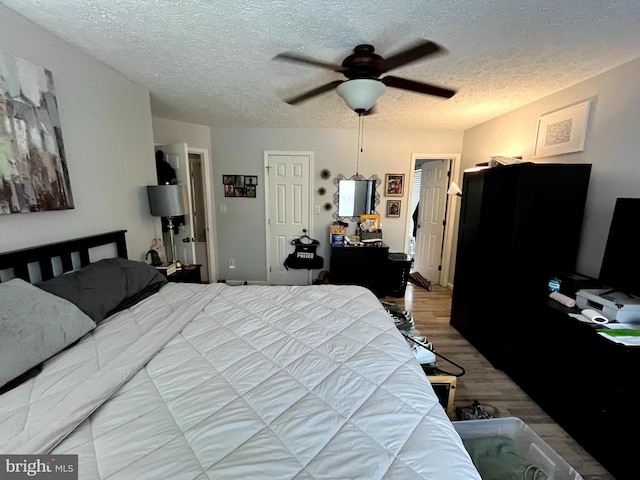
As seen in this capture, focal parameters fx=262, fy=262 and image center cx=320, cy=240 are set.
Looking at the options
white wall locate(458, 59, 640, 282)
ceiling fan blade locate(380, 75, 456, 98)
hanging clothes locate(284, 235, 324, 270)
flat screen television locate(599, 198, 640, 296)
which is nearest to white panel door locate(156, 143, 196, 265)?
hanging clothes locate(284, 235, 324, 270)

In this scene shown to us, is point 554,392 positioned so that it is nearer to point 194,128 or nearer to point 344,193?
point 344,193

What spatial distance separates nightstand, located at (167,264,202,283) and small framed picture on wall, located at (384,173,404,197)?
2.95 meters

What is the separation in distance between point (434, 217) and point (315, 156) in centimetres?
225

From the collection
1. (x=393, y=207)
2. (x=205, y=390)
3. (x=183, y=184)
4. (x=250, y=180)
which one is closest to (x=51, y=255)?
(x=205, y=390)

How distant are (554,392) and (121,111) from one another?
3.94 meters

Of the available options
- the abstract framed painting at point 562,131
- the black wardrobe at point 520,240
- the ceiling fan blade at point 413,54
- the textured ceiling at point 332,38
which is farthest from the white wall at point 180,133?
the abstract framed painting at point 562,131

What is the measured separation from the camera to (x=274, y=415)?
90cm

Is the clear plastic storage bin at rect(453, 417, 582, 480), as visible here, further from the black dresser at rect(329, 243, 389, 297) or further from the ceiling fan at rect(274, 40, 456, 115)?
the black dresser at rect(329, 243, 389, 297)

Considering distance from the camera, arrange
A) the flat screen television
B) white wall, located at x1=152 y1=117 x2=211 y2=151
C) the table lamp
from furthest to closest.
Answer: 1. white wall, located at x1=152 y1=117 x2=211 y2=151
2. the table lamp
3. the flat screen television

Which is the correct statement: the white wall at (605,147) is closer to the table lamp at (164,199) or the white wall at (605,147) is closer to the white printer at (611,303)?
the white printer at (611,303)

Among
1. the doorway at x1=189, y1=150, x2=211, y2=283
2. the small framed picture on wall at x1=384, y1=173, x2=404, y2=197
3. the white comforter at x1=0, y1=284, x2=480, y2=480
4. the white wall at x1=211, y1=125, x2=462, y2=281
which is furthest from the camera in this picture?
the doorway at x1=189, y1=150, x2=211, y2=283

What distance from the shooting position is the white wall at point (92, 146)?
1.47 m

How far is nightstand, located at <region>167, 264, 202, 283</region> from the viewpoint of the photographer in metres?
2.47

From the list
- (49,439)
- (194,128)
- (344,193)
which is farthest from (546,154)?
(194,128)
